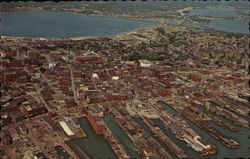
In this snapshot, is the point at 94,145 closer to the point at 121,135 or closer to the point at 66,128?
the point at 121,135

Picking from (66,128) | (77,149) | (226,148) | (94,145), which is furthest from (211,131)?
(66,128)

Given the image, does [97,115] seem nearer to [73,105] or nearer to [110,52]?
[73,105]

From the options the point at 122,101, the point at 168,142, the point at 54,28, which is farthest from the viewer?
the point at 54,28

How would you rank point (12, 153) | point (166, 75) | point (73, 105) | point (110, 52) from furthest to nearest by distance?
point (110, 52) → point (166, 75) → point (73, 105) → point (12, 153)

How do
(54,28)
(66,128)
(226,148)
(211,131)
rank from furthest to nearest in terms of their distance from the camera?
(54,28)
(211,131)
(66,128)
(226,148)

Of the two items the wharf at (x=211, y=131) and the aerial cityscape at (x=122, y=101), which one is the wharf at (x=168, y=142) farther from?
the wharf at (x=211, y=131)

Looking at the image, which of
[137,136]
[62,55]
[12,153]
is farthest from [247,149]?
[62,55]

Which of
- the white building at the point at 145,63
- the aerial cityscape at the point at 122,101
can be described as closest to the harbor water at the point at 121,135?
the aerial cityscape at the point at 122,101

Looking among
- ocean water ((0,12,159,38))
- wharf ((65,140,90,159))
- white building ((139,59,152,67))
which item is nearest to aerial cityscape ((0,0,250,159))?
wharf ((65,140,90,159))
